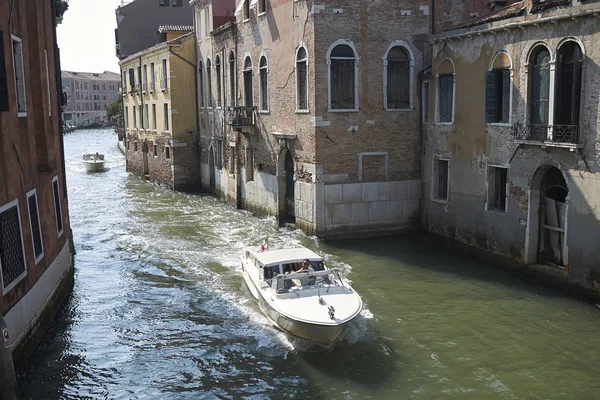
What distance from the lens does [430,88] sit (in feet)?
59.5

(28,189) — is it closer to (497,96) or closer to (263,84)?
(497,96)

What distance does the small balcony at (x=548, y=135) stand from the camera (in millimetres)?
12852

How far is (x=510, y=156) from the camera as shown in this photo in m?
14.8

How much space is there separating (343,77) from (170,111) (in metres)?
15.4

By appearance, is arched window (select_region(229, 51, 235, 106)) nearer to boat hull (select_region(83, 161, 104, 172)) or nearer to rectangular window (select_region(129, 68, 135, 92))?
rectangular window (select_region(129, 68, 135, 92))

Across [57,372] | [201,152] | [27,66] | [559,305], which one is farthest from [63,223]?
[201,152]

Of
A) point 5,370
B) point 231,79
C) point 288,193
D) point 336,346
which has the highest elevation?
point 231,79

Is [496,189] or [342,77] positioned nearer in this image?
[496,189]

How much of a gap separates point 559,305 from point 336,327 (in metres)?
5.20

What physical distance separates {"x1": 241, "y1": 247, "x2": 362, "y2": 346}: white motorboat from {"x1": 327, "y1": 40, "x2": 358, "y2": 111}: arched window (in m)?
6.19

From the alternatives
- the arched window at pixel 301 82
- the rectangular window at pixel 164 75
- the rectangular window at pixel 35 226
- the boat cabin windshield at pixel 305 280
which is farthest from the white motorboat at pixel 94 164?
the boat cabin windshield at pixel 305 280

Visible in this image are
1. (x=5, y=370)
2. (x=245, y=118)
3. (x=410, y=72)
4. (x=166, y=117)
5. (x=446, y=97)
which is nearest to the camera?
(x=5, y=370)

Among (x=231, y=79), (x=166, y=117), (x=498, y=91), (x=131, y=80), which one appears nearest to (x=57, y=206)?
(x=498, y=91)

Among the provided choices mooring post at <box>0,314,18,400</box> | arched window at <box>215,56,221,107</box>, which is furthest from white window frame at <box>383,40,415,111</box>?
mooring post at <box>0,314,18,400</box>
